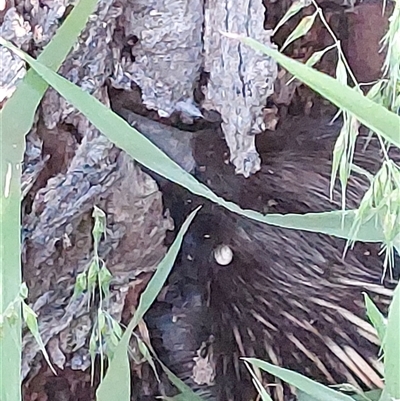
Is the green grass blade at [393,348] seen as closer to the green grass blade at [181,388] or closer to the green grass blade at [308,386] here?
the green grass blade at [308,386]

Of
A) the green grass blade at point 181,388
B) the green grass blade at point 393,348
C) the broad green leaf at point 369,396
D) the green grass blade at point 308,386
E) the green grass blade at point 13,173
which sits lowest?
→ the green grass blade at point 181,388

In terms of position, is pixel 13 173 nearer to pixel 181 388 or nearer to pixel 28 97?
pixel 28 97

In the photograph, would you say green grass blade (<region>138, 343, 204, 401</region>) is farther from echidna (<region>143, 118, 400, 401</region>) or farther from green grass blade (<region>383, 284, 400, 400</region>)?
green grass blade (<region>383, 284, 400, 400</region>)

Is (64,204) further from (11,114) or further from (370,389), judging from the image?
(370,389)

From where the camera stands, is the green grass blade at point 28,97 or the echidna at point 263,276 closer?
the green grass blade at point 28,97

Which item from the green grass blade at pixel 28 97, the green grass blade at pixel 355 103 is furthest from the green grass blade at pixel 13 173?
the green grass blade at pixel 355 103

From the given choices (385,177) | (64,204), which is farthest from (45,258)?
(385,177)

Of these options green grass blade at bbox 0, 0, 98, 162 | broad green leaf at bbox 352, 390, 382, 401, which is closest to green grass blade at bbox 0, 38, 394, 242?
green grass blade at bbox 0, 0, 98, 162
